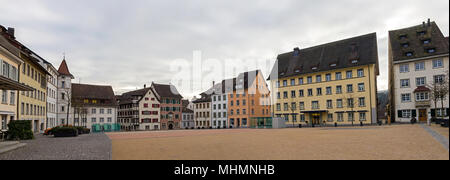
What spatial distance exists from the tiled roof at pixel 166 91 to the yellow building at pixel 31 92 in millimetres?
40312

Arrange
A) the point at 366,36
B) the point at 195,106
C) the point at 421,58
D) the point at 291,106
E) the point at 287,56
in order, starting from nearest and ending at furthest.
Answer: the point at 421,58, the point at 366,36, the point at 291,106, the point at 287,56, the point at 195,106

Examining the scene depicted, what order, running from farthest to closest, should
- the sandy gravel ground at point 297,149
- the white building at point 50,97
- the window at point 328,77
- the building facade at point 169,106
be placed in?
the building facade at point 169,106 < the window at point 328,77 < the white building at point 50,97 < the sandy gravel ground at point 297,149

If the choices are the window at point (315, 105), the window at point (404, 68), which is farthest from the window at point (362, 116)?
the window at point (404, 68)

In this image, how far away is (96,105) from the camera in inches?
2842

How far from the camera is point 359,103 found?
52.4 meters

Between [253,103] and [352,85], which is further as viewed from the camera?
[253,103]

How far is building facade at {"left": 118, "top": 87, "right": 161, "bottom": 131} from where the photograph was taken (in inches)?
3132

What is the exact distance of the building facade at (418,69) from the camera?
46.2m

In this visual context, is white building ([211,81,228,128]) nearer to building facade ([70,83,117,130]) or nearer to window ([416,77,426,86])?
building facade ([70,83,117,130])

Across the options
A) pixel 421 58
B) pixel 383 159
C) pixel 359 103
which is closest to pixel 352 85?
pixel 359 103

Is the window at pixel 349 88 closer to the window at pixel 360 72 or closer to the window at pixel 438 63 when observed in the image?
the window at pixel 360 72

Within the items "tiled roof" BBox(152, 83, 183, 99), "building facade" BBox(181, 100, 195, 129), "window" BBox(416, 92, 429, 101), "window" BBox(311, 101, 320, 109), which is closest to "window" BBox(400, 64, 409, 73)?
"window" BBox(416, 92, 429, 101)
